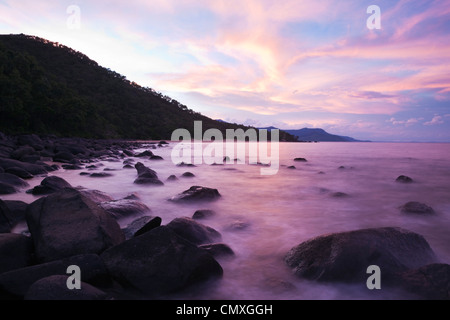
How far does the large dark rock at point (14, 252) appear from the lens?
245cm

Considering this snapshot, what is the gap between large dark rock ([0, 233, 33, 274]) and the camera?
8.04 feet

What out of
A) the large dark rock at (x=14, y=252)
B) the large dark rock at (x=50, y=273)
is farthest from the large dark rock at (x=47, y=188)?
the large dark rock at (x=50, y=273)

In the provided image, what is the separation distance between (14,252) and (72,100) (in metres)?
31.0

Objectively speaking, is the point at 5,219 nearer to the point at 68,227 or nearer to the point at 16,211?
the point at 16,211

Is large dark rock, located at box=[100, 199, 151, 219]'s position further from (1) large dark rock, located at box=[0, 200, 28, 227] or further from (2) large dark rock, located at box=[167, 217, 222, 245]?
(2) large dark rock, located at box=[167, 217, 222, 245]

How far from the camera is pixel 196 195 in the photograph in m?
5.88

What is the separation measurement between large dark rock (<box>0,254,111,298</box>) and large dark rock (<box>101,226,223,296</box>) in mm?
83

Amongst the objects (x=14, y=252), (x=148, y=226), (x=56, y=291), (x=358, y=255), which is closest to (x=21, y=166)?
(x=14, y=252)

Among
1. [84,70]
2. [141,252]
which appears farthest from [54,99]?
[84,70]

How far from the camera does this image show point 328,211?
18.0 feet

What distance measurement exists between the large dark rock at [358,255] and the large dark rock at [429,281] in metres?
0.12
